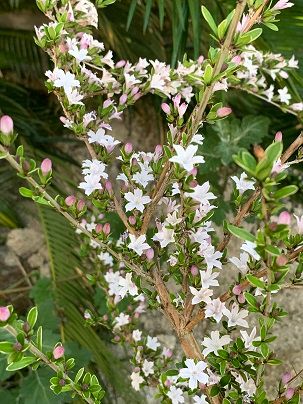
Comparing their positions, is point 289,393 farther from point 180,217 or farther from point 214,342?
point 180,217

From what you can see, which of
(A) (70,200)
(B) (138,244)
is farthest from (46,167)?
(B) (138,244)

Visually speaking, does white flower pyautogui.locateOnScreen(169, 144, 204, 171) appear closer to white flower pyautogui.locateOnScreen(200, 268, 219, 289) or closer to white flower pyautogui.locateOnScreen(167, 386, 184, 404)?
white flower pyautogui.locateOnScreen(200, 268, 219, 289)

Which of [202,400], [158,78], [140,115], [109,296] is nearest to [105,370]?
[109,296]

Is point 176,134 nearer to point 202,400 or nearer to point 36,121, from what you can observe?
point 202,400

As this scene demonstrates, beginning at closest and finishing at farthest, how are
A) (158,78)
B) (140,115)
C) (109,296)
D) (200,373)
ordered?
(200,373), (158,78), (109,296), (140,115)

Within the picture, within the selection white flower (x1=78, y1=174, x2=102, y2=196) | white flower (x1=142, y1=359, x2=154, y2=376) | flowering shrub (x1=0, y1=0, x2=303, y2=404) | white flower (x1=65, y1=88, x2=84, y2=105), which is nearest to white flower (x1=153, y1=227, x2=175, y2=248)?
flowering shrub (x1=0, y1=0, x2=303, y2=404)
